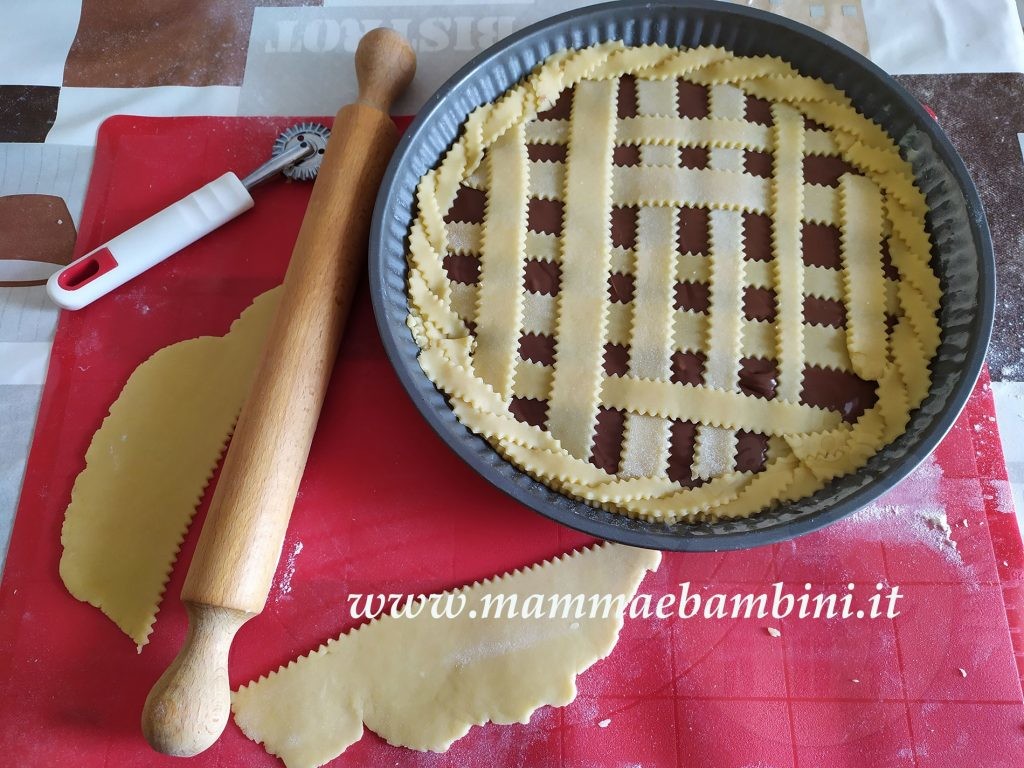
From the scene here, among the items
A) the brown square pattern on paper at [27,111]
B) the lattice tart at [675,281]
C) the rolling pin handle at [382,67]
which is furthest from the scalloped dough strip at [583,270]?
the brown square pattern on paper at [27,111]

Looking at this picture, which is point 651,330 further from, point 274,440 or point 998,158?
point 998,158

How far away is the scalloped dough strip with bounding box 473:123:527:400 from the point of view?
3.17ft

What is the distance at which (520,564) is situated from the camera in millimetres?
995

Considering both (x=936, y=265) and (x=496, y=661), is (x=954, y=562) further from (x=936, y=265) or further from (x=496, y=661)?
(x=496, y=661)

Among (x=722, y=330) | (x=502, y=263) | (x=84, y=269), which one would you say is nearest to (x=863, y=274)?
(x=722, y=330)

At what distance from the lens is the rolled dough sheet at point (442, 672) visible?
0.92 m

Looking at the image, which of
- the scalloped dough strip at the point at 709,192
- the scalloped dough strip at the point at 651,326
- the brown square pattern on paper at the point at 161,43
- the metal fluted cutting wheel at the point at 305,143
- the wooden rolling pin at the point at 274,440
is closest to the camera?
the wooden rolling pin at the point at 274,440

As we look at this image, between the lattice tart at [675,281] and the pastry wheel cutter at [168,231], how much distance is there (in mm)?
245

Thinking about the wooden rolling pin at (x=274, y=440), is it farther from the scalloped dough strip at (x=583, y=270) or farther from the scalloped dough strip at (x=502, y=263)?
the scalloped dough strip at (x=583, y=270)

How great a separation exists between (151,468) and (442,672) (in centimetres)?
46

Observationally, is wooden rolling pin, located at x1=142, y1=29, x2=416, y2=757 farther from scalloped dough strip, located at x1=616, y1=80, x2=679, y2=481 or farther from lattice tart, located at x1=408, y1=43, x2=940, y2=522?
scalloped dough strip, located at x1=616, y1=80, x2=679, y2=481

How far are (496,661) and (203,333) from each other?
0.61 metres

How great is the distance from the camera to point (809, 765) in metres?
0.91

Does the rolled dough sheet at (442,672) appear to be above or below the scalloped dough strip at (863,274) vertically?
below
